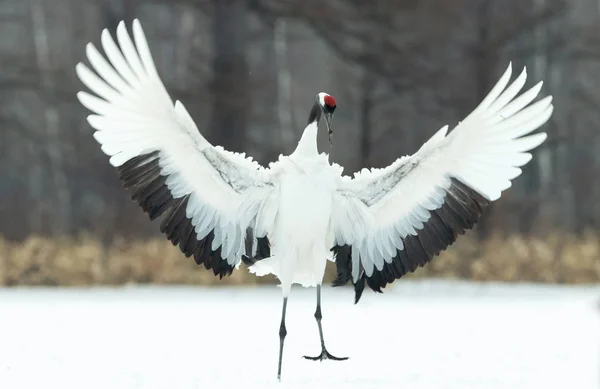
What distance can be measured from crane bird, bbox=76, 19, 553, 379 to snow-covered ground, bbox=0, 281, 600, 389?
632mm

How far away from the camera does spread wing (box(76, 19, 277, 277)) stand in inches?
252

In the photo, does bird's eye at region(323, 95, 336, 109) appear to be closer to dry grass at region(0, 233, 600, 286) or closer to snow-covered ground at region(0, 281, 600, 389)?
snow-covered ground at region(0, 281, 600, 389)

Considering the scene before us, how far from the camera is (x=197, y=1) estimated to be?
616 inches

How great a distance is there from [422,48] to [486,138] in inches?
412

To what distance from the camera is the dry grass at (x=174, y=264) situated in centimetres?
1307

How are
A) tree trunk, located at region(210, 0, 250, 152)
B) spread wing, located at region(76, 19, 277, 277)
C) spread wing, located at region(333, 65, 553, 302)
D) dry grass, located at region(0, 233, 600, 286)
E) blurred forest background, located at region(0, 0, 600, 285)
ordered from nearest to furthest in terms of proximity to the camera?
spread wing, located at region(76, 19, 277, 277) < spread wing, located at region(333, 65, 553, 302) < dry grass, located at region(0, 233, 600, 286) < blurred forest background, located at region(0, 0, 600, 285) < tree trunk, located at region(210, 0, 250, 152)

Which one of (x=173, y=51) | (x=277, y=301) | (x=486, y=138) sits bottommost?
(x=277, y=301)

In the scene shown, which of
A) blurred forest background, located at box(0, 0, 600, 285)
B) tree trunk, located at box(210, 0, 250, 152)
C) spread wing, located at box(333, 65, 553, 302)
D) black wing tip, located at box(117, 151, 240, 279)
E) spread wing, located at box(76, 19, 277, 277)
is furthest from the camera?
tree trunk, located at box(210, 0, 250, 152)

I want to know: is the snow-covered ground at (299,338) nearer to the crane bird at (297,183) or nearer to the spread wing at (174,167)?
the crane bird at (297,183)

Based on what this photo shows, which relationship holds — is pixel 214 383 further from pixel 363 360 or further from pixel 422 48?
pixel 422 48

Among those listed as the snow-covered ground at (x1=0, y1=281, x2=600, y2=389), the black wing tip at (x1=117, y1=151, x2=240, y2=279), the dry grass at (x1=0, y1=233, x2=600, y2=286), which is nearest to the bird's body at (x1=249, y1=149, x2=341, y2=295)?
the black wing tip at (x1=117, y1=151, x2=240, y2=279)

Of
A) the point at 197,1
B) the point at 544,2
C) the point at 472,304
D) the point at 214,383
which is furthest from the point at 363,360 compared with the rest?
the point at 544,2

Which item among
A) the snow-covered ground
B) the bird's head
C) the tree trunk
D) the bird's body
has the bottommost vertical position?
the snow-covered ground

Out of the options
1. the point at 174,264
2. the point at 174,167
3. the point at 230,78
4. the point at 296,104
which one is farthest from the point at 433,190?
the point at 296,104
